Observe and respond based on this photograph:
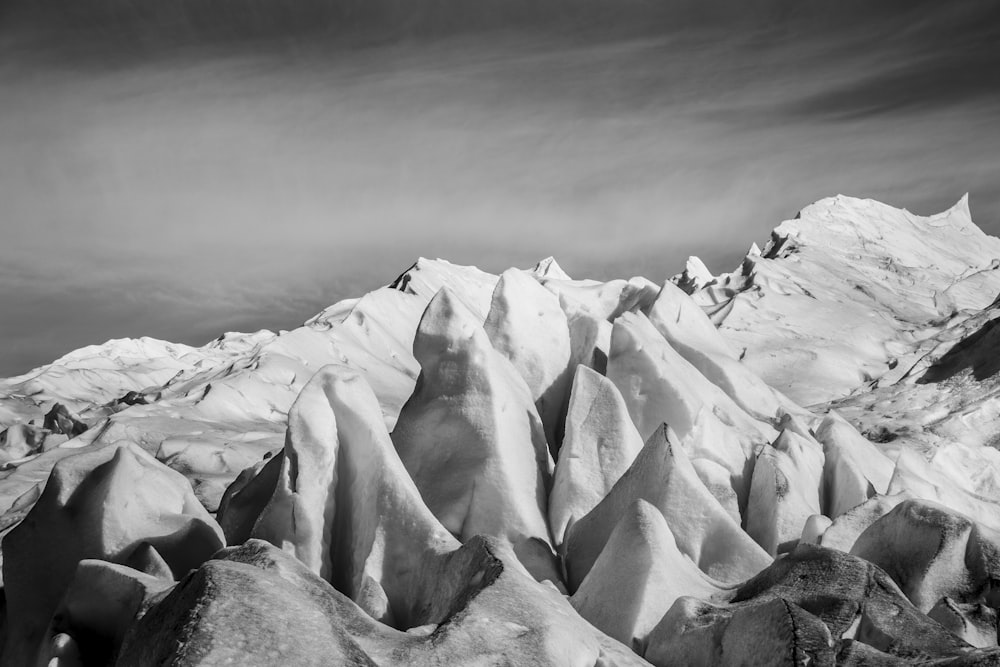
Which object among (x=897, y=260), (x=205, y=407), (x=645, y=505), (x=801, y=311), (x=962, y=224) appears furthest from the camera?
(x=962, y=224)

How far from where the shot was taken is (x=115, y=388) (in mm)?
93562

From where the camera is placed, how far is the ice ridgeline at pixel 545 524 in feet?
32.7

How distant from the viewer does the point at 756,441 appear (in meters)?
20.7

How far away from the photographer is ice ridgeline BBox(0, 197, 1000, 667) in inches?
392

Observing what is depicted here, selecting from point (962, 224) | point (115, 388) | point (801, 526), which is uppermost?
point (801, 526)

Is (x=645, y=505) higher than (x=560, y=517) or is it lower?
higher

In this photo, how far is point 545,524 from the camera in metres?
16.9

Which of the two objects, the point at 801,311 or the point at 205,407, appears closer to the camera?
the point at 205,407

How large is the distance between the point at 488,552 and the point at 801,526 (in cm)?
859

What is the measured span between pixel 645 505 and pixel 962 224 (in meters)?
77.4

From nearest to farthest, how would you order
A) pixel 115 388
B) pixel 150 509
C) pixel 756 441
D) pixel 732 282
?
pixel 150 509 < pixel 756 441 < pixel 732 282 < pixel 115 388

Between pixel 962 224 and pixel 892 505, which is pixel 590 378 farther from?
pixel 962 224

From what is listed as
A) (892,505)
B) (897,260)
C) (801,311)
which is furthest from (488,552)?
(897,260)

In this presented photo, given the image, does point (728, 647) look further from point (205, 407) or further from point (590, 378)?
point (205, 407)
